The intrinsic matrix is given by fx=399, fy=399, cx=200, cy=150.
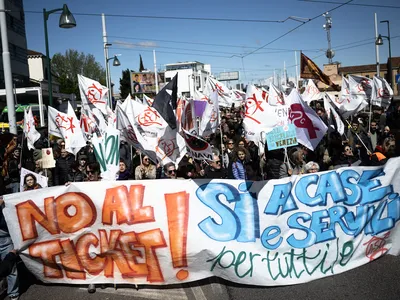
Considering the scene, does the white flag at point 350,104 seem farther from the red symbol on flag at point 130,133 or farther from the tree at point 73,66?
the tree at point 73,66

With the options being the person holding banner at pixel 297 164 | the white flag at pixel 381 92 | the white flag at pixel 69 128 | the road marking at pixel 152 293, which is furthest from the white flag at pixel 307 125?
the white flag at pixel 381 92

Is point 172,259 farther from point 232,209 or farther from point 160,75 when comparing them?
point 160,75

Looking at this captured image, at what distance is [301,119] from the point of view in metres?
6.69

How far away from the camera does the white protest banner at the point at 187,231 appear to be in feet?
14.6

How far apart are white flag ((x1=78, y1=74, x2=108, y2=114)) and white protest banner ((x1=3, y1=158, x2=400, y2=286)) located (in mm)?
6155

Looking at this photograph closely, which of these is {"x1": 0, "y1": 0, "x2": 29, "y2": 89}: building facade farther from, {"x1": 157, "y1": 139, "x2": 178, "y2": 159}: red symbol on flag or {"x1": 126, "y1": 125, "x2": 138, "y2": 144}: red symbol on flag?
{"x1": 157, "y1": 139, "x2": 178, "y2": 159}: red symbol on flag

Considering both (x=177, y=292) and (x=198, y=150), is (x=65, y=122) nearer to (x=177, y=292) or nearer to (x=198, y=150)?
(x=198, y=150)

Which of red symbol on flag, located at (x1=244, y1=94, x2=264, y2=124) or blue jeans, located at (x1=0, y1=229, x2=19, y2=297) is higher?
red symbol on flag, located at (x1=244, y1=94, x2=264, y2=124)

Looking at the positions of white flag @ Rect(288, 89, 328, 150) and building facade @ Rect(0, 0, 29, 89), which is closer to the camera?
white flag @ Rect(288, 89, 328, 150)

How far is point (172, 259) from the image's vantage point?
448 cm

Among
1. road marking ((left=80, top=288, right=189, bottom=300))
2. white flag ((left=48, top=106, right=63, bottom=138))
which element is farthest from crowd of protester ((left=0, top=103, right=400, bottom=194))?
road marking ((left=80, top=288, right=189, bottom=300))

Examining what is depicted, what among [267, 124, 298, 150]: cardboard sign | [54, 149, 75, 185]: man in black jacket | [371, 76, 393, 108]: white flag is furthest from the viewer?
[371, 76, 393, 108]: white flag

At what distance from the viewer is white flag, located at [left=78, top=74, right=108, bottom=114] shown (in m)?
10.4

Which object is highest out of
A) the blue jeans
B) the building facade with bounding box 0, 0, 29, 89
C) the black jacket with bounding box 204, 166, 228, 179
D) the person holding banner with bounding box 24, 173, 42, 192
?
the building facade with bounding box 0, 0, 29, 89
